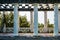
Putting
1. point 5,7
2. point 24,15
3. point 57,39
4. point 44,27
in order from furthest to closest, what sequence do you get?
point 24,15 → point 44,27 → point 5,7 → point 57,39

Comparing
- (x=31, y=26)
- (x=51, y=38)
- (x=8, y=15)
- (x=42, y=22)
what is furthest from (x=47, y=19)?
(x=51, y=38)

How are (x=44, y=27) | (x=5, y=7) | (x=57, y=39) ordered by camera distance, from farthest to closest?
(x=44, y=27) → (x=5, y=7) → (x=57, y=39)

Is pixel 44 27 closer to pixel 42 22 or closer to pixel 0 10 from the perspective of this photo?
pixel 42 22

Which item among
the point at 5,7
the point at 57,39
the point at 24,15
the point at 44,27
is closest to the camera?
the point at 57,39

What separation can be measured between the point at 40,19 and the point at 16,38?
9605 millimetres

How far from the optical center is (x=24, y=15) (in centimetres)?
2430

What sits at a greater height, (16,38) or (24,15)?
(24,15)

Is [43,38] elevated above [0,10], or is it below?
below

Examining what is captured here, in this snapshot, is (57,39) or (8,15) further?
(8,15)

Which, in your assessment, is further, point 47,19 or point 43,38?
point 47,19

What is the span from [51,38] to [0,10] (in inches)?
364

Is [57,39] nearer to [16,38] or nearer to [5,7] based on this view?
[16,38]

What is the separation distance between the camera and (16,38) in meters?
14.2

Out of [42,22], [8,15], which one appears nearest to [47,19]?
[42,22]
